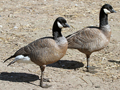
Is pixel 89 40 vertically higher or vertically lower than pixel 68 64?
higher

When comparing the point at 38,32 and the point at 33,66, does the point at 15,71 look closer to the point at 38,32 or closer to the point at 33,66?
the point at 33,66

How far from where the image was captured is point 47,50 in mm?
5328

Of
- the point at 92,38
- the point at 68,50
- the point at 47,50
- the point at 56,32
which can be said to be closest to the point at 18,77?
the point at 47,50

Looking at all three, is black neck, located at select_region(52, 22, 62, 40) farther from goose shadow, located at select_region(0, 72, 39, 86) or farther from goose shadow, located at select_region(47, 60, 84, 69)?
goose shadow, located at select_region(47, 60, 84, 69)

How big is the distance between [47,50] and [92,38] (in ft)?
5.64

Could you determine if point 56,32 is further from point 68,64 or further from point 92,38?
point 68,64

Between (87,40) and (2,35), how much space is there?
4109mm

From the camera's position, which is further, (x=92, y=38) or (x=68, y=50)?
(x=68, y=50)

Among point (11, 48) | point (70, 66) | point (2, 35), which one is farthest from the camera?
point (2, 35)

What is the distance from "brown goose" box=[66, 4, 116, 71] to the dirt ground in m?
0.73

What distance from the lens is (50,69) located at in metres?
6.66

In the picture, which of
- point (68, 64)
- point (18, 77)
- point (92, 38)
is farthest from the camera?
point (68, 64)

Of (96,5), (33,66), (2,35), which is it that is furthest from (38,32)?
(96,5)

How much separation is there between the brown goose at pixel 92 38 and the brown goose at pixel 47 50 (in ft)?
3.91
